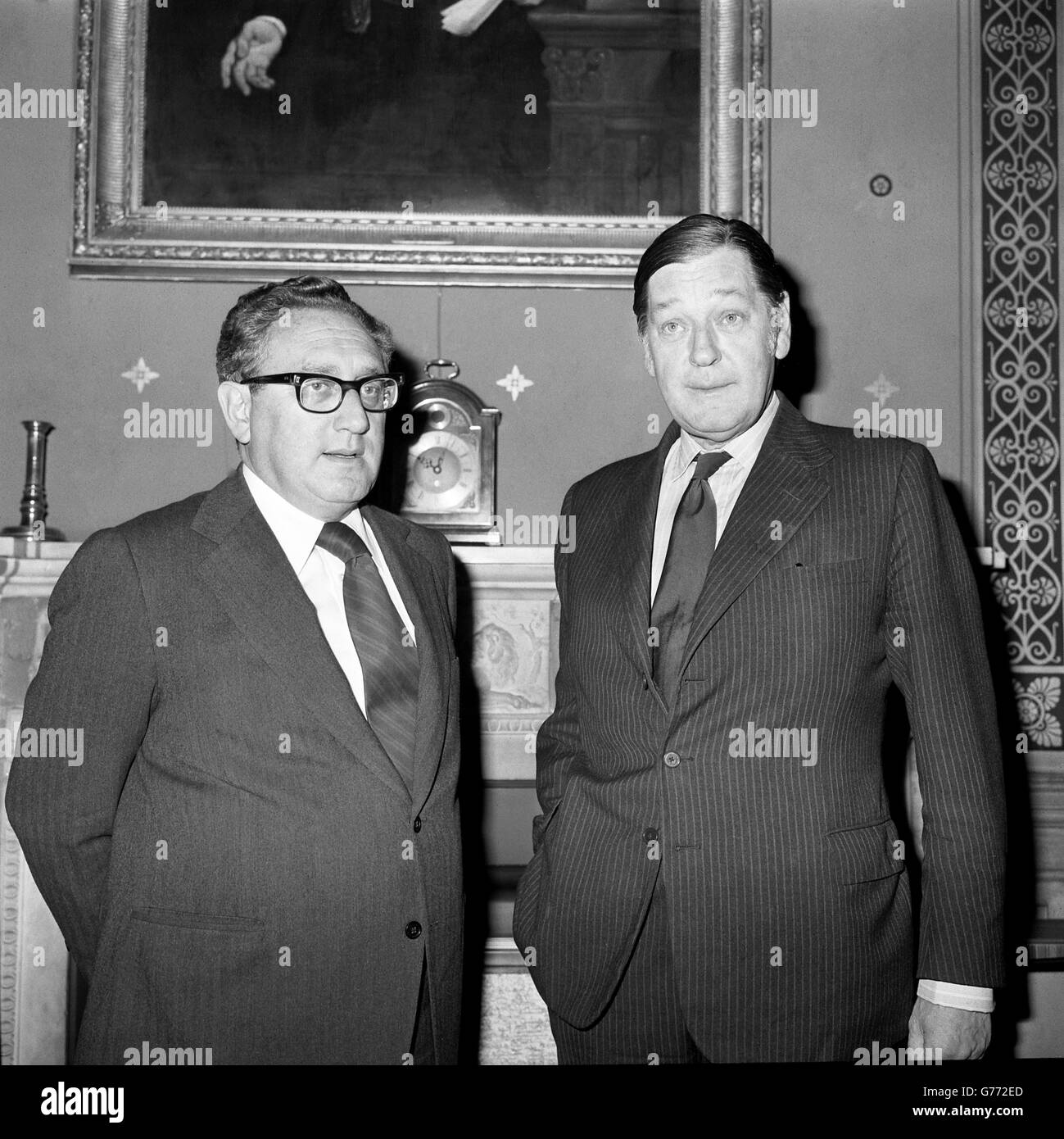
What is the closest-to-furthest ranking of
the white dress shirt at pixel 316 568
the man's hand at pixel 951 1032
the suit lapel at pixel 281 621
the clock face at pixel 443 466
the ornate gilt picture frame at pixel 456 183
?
the man's hand at pixel 951 1032
the suit lapel at pixel 281 621
the white dress shirt at pixel 316 568
the clock face at pixel 443 466
the ornate gilt picture frame at pixel 456 183

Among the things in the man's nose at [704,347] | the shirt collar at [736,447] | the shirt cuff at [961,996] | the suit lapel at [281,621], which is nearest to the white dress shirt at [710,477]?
the shirt collar at [736,447]

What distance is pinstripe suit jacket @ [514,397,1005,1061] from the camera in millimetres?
1485

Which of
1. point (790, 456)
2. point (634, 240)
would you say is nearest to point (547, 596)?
point (634, 240)

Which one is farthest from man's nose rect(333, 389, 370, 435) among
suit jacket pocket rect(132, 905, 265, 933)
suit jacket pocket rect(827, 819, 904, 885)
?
suit jacket pocket rect(827, 819, 904, 885)

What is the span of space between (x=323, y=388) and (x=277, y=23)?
2.10 metres

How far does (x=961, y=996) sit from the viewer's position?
4.75 feet

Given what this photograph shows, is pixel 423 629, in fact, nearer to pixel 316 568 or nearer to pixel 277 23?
pixel 316 568

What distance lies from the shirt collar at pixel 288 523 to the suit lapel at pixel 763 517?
62 centimetres

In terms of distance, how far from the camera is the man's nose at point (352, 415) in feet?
5.57

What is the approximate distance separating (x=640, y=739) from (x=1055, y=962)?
1823mm

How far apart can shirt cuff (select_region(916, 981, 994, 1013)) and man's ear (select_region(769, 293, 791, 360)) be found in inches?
37.4

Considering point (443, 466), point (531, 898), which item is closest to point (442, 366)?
point (443, 466)

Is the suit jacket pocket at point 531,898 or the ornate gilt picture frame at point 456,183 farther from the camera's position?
the ornate gilt picture frame at point 456,183

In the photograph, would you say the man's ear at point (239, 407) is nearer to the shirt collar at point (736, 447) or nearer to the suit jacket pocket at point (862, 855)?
the shirt collar at point (736, 447)
